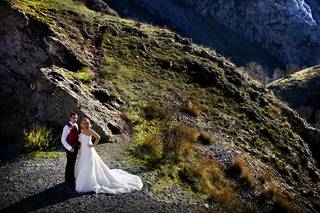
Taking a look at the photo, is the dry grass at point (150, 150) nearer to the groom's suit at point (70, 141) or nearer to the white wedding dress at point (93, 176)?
the white wedding dress at point (93, 176)

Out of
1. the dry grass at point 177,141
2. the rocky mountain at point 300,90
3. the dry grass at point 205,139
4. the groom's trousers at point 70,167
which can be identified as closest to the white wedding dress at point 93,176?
the groom's trousers at point 70,167

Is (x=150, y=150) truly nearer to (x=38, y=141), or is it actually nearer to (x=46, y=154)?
(x=46, y=154)

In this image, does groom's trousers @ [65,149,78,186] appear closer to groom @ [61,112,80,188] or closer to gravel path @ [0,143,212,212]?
groom @ [61,112,80,188]

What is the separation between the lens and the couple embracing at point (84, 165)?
17.5 meters

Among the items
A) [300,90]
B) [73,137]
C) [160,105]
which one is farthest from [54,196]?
[300,90]

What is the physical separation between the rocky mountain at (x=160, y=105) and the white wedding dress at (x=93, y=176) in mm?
1620

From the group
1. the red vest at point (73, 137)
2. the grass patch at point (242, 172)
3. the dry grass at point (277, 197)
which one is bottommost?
the dry grass at point (277, 197)

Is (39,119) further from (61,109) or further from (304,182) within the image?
(304,182)

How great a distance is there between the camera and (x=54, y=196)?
56.3 ft

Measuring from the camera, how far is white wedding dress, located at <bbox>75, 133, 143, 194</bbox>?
690 inches

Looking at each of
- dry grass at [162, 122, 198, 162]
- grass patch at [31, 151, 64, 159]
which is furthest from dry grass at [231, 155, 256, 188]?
grass patch at [31, 151, 64, 159]

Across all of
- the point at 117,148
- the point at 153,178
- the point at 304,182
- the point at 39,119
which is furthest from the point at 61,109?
the point at 304,182

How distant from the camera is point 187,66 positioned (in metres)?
37.1

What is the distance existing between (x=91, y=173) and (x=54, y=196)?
1.45 m
